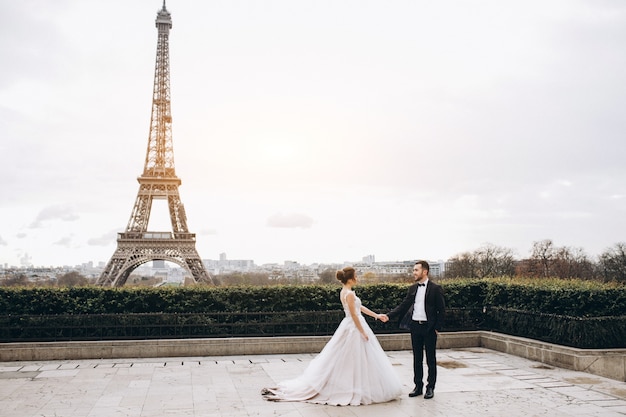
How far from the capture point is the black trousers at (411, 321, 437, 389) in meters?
8.74

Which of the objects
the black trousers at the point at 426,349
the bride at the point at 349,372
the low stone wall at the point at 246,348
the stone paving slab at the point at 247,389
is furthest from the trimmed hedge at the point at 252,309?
the bride at the point at 349,372

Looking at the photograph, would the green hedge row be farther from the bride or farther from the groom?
the bride

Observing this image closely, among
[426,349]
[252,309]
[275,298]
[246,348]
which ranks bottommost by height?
[246,348]

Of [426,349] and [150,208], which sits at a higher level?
[150,208]

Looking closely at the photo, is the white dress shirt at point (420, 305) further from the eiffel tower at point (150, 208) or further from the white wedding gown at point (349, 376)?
the eiffel tower at point (150, 208)

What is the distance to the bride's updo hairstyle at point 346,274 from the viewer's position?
8684 mm

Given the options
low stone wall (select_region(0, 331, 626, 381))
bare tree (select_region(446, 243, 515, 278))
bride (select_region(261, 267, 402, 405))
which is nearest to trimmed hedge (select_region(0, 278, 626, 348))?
low stone wall (select_region(0, 331, 626, 381))

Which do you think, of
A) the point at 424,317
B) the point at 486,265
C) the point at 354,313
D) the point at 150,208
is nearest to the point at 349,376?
the point at 354,313

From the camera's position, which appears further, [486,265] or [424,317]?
[486,265]

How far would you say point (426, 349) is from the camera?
8914 millimetres

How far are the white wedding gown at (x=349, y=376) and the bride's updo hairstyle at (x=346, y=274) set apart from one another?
15.7 inches

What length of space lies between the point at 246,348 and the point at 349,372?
4888 millimetres

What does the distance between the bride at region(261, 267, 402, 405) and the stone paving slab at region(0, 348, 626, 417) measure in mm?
207

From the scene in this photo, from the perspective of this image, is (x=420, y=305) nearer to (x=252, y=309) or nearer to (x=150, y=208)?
(x=252, y=309)
